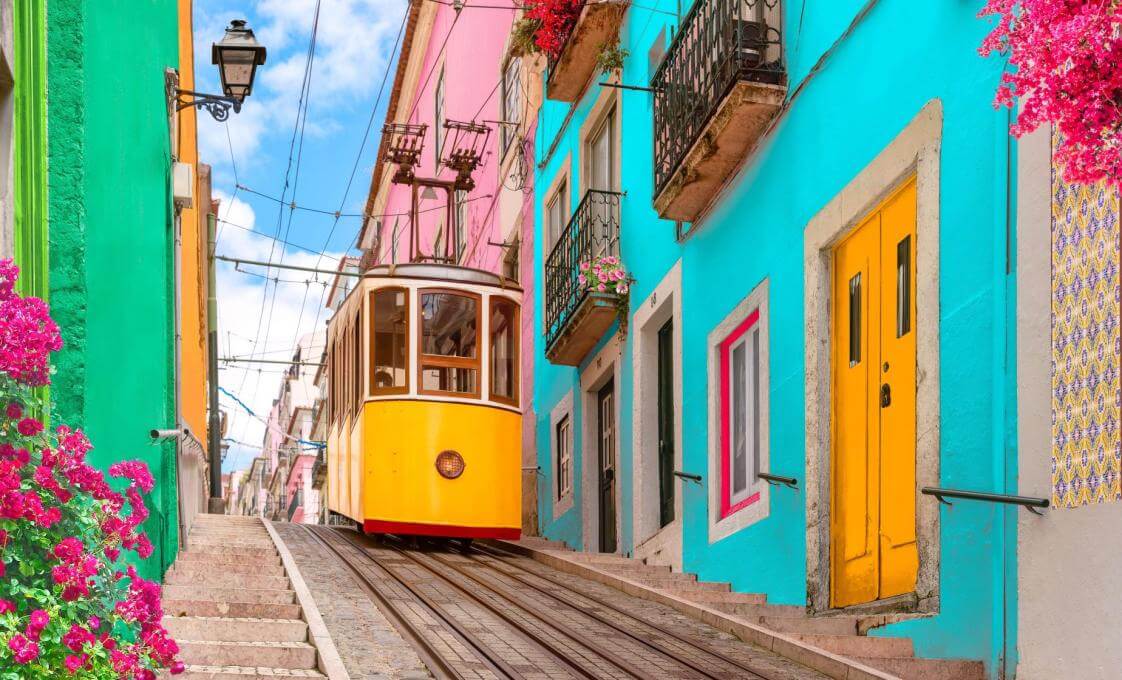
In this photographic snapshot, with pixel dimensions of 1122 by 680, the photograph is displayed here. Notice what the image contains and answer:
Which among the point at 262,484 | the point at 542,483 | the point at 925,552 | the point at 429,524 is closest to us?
the point at 925,552

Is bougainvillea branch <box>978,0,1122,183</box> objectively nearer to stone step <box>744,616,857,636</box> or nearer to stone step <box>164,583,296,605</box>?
stone step <box>744,616,857,636</box>

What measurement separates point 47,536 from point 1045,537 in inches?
159

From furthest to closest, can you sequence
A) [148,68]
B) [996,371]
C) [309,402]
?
[309,402]
[148,68]
[996,371]

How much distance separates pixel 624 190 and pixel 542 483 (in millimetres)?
4792

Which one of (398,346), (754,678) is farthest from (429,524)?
(754,678)

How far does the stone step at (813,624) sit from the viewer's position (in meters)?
7.75

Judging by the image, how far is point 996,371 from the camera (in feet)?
21.5

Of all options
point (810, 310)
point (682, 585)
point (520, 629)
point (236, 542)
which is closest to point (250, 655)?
point (520, 629)

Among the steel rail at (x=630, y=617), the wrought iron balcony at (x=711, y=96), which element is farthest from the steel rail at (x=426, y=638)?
the wrought iron balcony at (x=711, y=96)

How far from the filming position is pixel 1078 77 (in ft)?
13.8

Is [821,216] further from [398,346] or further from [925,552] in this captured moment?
[398,346]

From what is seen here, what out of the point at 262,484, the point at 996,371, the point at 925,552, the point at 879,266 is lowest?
the point at 262,484

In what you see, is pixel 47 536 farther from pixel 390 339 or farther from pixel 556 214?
pixel 556 214

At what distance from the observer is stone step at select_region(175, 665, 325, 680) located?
6512 millimetres
